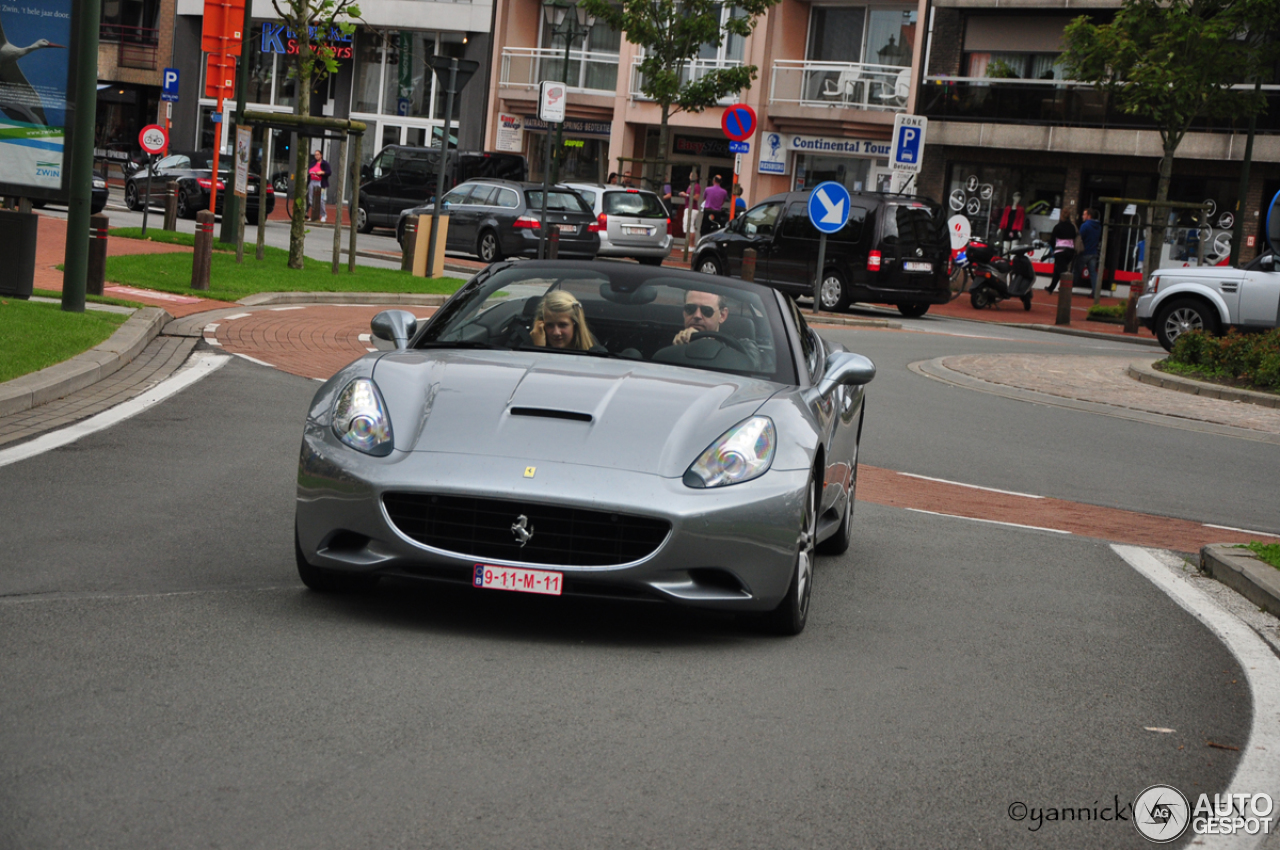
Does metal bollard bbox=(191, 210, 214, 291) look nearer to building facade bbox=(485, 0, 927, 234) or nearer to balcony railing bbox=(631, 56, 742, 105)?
building facade bbox=(485, 0, 927, 234)

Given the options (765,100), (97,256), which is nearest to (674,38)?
(765,100)

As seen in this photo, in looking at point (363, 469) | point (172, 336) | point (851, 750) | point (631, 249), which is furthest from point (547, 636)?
point (631, 249)

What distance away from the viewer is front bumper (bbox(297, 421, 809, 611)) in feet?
17.5

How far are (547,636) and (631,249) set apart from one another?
92.1ft

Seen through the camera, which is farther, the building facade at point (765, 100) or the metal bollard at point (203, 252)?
the building facade at point (765, 100)

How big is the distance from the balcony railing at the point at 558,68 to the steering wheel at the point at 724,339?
44359mm

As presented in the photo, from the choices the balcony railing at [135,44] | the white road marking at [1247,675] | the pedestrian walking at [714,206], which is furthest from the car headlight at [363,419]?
the balcony railing at [135,44]

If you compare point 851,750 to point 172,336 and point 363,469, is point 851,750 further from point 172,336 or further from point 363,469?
point 172,336

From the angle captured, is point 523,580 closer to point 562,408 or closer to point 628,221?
point 562,408

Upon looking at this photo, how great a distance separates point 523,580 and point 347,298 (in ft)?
50.4

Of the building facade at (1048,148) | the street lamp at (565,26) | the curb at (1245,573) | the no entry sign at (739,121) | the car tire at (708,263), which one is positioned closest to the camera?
the curb at (1245,573)

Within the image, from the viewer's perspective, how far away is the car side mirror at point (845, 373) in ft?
21.6

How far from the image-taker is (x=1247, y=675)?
5871mm

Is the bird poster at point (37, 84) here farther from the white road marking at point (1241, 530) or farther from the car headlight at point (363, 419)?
the white road marking at point (1241, 530)
